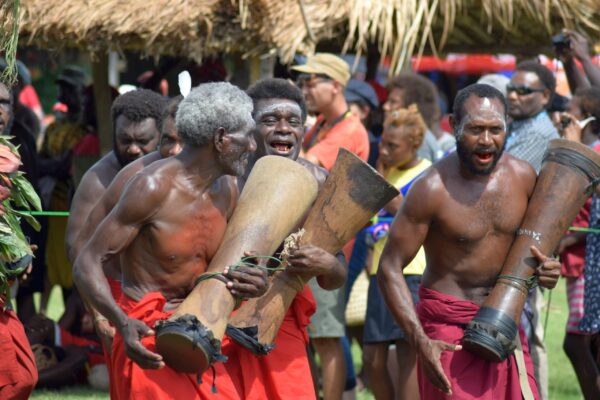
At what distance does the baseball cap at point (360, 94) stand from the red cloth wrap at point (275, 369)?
4.11m

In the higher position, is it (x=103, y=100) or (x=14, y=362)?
(x=103, y=100)

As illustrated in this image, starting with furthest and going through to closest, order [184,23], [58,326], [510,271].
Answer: [58,326]
[184,23]
[510,271]

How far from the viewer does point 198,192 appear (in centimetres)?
538

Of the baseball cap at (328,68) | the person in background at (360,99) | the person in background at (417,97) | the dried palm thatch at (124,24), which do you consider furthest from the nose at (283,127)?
the person in background at (360,99)

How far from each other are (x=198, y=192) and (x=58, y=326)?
5.09 metres

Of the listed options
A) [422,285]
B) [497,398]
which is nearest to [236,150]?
[422,285]

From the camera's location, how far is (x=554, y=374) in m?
10.2

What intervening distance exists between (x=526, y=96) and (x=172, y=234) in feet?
12.6

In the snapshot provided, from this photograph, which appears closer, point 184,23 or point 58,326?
point 184,23

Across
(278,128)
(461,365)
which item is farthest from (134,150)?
(461,365)

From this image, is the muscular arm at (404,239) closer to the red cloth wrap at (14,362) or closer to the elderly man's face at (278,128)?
the elderly man's face at (278,128)

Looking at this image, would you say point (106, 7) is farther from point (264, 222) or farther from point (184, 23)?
point (264, 222)

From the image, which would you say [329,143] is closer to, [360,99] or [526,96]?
[526,96]

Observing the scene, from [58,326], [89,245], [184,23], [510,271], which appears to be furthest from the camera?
[58,326]
